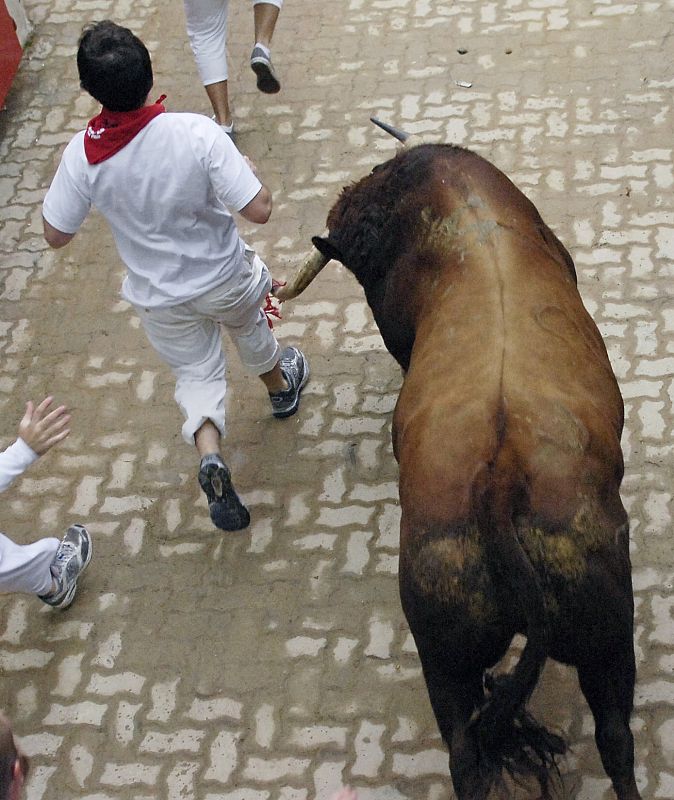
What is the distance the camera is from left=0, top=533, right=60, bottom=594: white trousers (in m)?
4.34

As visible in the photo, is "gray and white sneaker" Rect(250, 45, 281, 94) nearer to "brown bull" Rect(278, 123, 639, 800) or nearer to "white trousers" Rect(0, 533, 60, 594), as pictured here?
"brown bull" Rect(278, 123, 639, 800)

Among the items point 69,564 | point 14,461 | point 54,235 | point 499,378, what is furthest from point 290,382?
point 499,378

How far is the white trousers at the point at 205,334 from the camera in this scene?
4.50 m

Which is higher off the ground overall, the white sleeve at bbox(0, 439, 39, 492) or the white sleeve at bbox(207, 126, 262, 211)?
the white sleeve at bbox(207, 126, 262, 211)

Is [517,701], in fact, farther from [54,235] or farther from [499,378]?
[54,235]

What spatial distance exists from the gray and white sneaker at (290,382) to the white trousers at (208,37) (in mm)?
2165

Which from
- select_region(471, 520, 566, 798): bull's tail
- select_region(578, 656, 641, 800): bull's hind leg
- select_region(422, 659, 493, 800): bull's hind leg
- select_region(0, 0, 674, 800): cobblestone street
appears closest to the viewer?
select_region(471, 520, 566, 798): bull's tail

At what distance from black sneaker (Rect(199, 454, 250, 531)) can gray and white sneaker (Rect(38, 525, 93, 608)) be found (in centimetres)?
58

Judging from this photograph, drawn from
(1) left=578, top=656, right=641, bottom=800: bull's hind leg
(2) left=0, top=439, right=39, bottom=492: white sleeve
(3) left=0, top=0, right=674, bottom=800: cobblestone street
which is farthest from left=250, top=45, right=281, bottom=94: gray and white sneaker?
(1) left=578, top=656, right=641, bottom=800: bull's hind leg

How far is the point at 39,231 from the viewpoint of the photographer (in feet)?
22.0

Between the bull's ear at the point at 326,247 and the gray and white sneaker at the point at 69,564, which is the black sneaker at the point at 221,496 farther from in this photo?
the bull's ear at the point at 326,247

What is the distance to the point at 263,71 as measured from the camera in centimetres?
665

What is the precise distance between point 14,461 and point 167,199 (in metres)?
1.12

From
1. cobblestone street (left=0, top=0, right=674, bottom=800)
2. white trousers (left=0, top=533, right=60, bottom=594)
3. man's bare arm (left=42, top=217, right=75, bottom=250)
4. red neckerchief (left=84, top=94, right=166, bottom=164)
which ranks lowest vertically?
cobblestone street (left=0, top=0, right=674, bottom=800)
